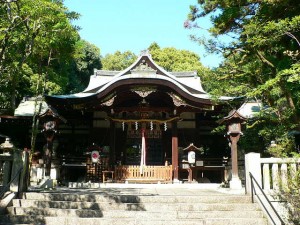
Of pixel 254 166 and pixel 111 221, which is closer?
pixel 111 221

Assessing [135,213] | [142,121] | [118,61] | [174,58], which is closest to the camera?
[135,213]

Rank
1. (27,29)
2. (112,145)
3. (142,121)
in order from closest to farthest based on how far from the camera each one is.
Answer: (27,29) → (112,145) → (142,121)

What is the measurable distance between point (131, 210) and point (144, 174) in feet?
21.0

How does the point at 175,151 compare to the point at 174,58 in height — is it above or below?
below

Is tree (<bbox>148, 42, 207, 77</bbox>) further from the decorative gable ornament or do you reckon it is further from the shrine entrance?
the shrine entrance

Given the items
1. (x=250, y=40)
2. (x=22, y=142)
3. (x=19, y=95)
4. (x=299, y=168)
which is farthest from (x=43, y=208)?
(x=19, y=95)

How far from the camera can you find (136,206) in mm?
7516

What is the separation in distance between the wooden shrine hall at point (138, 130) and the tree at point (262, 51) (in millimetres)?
4439

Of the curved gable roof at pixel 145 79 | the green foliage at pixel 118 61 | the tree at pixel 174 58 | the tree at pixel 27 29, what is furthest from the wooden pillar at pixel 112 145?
the green foliage at pixel 118 61

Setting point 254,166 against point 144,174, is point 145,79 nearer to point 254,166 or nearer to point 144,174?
point 144,174

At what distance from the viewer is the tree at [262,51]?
25.4 feet

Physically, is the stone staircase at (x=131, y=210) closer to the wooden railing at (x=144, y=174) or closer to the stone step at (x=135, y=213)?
the stone step at (x=135, y=213)

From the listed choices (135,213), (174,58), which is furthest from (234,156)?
(174,58)

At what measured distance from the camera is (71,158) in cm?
1509
